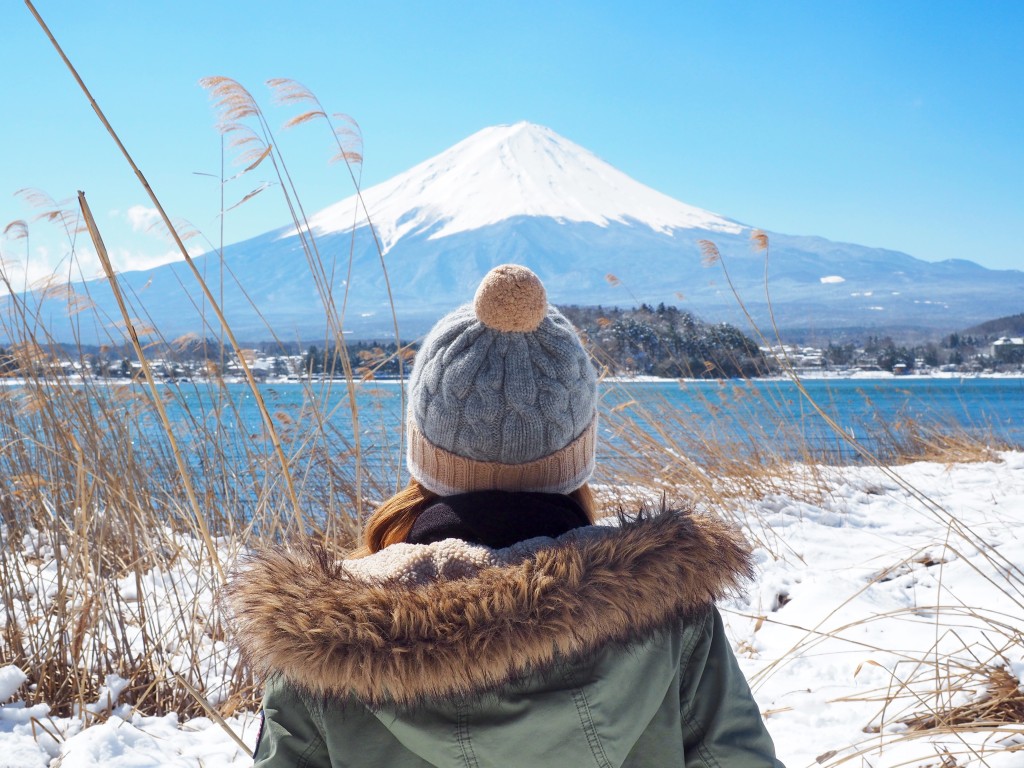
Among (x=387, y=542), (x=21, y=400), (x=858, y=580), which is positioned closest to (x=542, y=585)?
(x=387, y=542)

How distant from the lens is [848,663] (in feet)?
6.92

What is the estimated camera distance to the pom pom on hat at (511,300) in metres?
0.99

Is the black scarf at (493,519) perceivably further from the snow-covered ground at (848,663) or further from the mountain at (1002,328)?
the mountain at (1002,328)

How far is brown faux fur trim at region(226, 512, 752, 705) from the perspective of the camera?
766 millimetres

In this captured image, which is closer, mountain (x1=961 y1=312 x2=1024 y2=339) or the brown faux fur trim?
the brown faux fur trim

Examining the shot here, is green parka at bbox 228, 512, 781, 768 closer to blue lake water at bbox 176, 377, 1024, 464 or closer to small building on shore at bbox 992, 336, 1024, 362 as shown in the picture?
blue lake water at bbox 176, 377, 1024, 464

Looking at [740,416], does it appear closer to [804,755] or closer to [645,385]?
[645,385]

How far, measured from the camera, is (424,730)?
81 cm

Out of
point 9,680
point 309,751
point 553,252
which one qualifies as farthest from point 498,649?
point 553,252

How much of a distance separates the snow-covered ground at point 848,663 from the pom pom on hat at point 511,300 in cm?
45

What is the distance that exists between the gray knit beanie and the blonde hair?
0.04 metres

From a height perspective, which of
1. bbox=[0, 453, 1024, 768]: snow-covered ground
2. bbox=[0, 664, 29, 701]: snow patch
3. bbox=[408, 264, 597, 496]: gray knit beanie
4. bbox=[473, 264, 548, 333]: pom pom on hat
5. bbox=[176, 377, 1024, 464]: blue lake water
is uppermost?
bbox=[473, 264, 548, 333]: pom pom on hat

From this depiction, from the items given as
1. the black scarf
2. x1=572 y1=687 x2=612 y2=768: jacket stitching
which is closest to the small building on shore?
the black scarf

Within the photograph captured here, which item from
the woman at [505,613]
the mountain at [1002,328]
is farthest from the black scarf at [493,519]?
the mountain at [1002,328]
